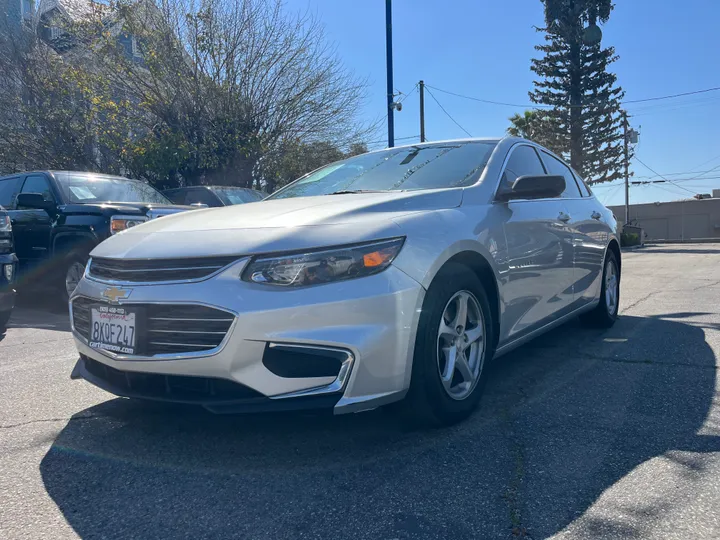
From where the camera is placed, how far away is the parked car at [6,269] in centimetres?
546

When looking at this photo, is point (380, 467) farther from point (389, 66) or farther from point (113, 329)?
point (389, 66)

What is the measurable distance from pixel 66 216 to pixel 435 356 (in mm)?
5656

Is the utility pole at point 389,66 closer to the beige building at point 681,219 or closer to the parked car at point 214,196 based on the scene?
the parked car at point 214,196

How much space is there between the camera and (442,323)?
295 cm

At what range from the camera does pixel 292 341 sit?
7.99 feet

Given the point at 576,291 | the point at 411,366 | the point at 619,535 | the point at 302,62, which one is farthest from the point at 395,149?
the point at 302,62

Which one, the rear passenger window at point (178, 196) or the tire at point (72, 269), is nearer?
the tire at point (72, 269)

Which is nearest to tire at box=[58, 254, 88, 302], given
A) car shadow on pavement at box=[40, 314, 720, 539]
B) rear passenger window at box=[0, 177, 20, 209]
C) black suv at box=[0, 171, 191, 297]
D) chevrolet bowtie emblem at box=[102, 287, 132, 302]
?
black suv at box=[0, 171, 191, 297]

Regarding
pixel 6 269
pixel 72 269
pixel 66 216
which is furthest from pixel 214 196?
pixel 6 269

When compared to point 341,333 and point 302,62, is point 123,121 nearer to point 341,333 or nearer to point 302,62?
point 302,62

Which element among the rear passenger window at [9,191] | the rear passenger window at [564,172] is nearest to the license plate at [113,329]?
the rear passenger window at [564,172]

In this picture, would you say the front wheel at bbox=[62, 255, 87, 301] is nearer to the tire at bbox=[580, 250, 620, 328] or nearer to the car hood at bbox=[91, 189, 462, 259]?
the car hood at bbox=[91, 189, 462, 259]

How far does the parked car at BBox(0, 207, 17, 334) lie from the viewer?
17.9 feet

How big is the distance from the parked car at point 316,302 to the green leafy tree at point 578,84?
32597 mm
